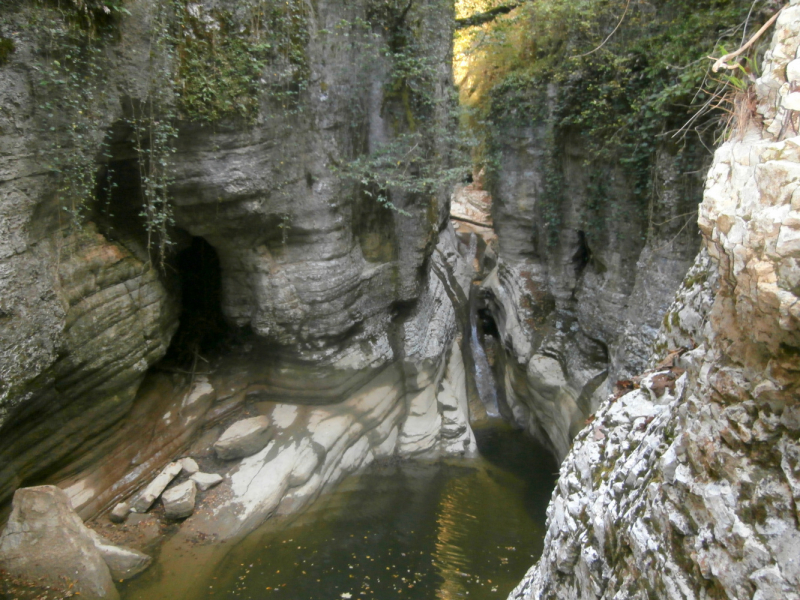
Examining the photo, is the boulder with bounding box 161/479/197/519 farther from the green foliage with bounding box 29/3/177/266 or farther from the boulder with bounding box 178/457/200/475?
the green foliage with bounding box 29/3/177/266

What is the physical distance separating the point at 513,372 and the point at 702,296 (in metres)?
8.65

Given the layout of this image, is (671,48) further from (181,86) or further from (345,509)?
(345,509)

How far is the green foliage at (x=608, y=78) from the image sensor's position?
6668 millimetres

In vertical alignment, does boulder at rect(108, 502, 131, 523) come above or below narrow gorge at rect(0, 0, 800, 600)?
below

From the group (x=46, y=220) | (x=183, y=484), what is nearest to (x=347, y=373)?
(x=183, y=484)

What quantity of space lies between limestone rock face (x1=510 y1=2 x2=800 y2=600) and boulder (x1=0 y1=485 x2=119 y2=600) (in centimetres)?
514

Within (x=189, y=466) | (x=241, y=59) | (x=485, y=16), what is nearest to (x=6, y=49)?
(x=241, y=59)

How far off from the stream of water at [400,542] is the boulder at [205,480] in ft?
3.09

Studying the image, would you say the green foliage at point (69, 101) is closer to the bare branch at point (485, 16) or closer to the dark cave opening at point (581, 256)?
the dark cave opening at point (581, 256)

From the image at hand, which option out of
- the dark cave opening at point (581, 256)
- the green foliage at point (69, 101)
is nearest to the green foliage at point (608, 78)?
the dark cave opening at point (581, 256)

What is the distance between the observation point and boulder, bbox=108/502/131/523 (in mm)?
6816

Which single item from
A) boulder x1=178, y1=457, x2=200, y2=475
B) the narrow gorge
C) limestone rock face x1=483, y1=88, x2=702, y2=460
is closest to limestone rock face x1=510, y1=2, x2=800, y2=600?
the narrow gorge

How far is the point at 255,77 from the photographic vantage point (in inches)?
261

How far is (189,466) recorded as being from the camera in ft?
25.1
